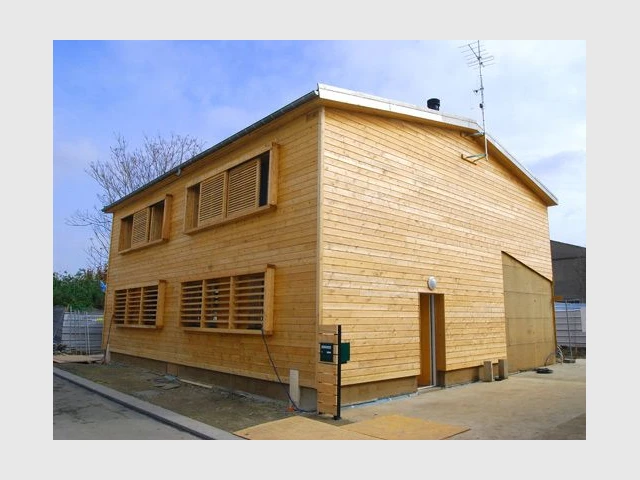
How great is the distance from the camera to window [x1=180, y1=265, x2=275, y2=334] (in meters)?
9.09

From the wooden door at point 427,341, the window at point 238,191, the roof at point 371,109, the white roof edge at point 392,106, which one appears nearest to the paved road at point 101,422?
the window at point 238,191

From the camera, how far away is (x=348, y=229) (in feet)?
28.6

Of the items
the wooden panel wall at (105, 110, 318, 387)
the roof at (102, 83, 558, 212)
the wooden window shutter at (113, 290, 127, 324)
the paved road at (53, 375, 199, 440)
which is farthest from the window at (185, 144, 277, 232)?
the wooden window shutter at (113, 290, 127, 324)

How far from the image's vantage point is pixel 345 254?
8.55 m

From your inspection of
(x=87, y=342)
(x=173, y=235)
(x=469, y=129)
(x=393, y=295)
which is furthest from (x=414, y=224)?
(x=87, y=342)

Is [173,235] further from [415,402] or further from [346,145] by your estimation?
[415,402]

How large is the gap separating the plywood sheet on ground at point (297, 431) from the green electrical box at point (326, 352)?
0.95 metres

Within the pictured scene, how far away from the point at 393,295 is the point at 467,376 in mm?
3566

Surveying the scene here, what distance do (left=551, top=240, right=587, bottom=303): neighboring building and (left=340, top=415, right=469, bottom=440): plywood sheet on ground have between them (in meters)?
24.7

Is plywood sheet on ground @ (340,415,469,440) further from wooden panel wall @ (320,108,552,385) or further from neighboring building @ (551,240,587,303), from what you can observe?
neighboring building @ (551,240,587,303)

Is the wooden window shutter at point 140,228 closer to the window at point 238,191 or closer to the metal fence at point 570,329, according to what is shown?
the window at point 238,191

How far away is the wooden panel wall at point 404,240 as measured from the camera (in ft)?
28.0

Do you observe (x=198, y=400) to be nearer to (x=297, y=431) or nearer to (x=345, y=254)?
(x=297, y=431)

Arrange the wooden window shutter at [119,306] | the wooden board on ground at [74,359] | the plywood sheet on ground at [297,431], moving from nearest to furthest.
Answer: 1. the plywood sheet on ground at [297,431]
2. the wooden window shutter at [119,306]
3. the wooden board on ground at [74,359]
